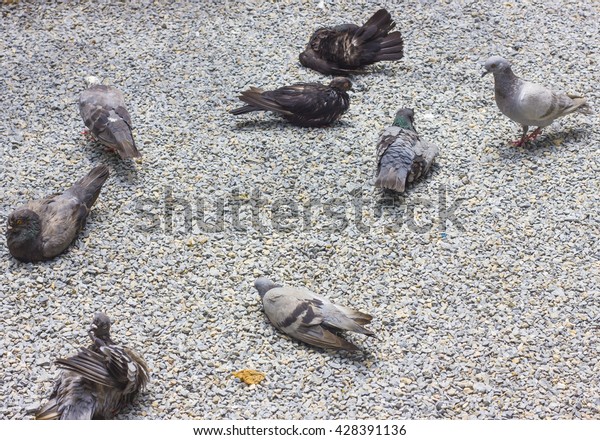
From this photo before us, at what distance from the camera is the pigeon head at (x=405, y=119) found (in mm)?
5046

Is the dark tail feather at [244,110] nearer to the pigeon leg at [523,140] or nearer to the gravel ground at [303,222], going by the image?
the gravel ground at [303,222]

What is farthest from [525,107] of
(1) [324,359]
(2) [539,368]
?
(1) [324,359]

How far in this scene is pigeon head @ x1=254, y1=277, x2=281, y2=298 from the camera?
3938 mm

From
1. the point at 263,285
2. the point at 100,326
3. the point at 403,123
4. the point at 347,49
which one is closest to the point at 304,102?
the point at 403,123

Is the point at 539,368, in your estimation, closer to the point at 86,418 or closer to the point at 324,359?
the point at 324,359

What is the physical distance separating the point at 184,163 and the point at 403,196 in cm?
159

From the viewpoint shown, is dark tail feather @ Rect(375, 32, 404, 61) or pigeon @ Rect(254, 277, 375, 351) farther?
dark tail feather @ Rect(375, 32, 404, 61)

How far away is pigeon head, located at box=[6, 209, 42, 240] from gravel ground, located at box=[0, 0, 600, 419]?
20 cm

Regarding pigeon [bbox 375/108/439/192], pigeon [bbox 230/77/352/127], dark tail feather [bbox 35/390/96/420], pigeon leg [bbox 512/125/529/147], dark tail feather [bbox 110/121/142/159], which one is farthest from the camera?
pigeon [bbox 230/77/352/127]

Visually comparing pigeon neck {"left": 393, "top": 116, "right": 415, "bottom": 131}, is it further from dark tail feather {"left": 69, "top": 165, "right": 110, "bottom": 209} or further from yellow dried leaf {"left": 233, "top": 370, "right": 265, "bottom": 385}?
yellow dried leaf {"left": 233, "top": 370, "right": 265, "bottom": 385}

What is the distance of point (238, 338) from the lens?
12.5 feet

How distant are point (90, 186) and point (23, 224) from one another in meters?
0.52

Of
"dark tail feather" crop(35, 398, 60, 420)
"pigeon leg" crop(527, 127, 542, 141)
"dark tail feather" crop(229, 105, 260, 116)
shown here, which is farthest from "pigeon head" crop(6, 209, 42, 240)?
"pigeon leg" crop(527, 127, 542, 141)

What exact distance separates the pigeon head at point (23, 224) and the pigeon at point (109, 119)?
828mm
